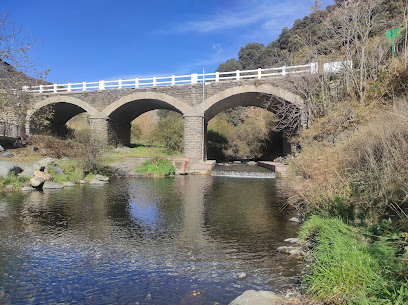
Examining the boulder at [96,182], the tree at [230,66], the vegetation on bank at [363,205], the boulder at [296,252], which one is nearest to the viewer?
the vegetation on bank at [363,205]

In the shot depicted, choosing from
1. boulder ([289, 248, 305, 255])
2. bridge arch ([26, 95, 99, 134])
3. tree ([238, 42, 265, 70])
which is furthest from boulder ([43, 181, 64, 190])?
tree ([238, 42, 265, 70])

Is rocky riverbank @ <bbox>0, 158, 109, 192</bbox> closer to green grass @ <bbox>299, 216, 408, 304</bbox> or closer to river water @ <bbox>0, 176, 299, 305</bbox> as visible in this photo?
river water @ <bbox>0, 176, 299, 305</bbox>

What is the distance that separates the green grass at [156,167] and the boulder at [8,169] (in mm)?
6742

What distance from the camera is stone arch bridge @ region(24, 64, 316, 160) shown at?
1970 centimetres

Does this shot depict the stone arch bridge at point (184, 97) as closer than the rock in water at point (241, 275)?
No

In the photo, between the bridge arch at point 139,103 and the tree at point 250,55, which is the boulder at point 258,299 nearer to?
the bridge arch at point 139,103

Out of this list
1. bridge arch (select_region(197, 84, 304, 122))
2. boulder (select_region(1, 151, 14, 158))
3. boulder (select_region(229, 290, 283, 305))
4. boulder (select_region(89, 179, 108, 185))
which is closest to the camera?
boulder (select_region(229, 290, 283, 305))

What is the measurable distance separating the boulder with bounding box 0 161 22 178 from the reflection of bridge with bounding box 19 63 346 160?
7129 mm

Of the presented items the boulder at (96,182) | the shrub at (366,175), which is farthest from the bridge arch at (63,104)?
the shrub at (366,175)

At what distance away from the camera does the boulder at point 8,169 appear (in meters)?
11.3

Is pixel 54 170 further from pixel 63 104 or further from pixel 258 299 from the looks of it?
pixel 63 104

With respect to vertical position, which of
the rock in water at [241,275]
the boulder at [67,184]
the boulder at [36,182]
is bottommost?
the rock in water at [241,275]

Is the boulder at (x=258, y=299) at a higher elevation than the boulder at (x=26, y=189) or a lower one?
lower

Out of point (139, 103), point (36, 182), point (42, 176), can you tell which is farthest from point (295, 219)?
point (139, 103)
